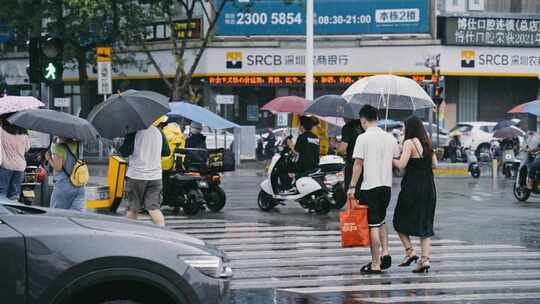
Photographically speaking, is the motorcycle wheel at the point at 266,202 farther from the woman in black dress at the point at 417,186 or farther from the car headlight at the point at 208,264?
the car headlight at the point at 208,264

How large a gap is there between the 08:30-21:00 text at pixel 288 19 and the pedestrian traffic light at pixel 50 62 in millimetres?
35035

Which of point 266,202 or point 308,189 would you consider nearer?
point 308,189

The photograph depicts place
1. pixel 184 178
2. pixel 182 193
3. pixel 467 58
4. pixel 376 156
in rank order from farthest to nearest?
pixel 467 58 < pixel 182 193 < pixel 184 178 < pixel 376 156

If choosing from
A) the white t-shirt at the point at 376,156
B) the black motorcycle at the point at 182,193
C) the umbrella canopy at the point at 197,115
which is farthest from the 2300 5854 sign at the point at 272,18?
the white t-shirt at the point at 376,156

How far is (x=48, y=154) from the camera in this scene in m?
12.9

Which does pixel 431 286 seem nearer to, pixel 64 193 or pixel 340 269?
pixel 340 269

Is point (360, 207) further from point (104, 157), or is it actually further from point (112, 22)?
point (112, 22)

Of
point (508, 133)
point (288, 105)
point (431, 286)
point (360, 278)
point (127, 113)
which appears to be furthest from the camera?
point (508, 133)

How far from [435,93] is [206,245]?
33.2m

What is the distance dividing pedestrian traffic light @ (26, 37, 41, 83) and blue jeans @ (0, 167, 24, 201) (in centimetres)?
153

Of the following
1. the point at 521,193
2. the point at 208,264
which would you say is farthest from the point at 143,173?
the point at 521,193

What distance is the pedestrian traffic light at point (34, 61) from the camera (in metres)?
15.0

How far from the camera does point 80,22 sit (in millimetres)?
44375

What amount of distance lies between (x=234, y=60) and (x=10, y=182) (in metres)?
36.2
